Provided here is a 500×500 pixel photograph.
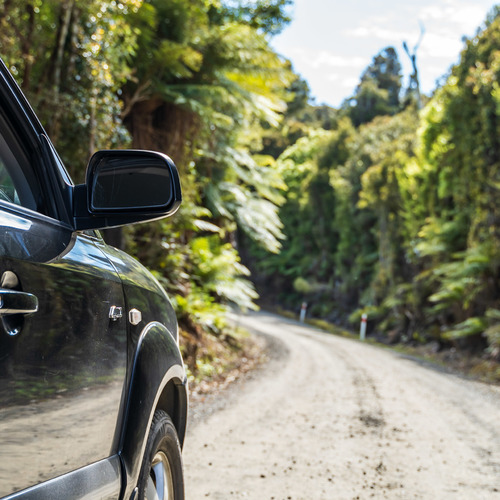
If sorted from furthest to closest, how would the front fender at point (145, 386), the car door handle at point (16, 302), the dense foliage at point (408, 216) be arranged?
the dense foliage at point (408, 216) → the front fender at point (145, 386) → the car door handle at point (16, 302)

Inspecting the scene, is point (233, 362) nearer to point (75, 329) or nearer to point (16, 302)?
point (75, 329)

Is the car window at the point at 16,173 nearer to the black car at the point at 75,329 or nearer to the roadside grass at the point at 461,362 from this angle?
the black car at the point at 75,329

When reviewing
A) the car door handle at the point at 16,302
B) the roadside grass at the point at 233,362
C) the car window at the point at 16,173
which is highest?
the car window at the point at 16,173

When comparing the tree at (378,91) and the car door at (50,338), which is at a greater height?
the tree at (378,91)

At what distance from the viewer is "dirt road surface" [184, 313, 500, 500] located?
462cm

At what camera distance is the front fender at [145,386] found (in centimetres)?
216

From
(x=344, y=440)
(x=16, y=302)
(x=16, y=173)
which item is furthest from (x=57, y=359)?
(x=344, y=440)

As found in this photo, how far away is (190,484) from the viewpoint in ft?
14.9

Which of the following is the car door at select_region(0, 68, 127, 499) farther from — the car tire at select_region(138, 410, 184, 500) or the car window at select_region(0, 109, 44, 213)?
the car tire at select_region(138, 410, 184, 500)

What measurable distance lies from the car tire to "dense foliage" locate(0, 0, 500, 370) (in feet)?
5.20

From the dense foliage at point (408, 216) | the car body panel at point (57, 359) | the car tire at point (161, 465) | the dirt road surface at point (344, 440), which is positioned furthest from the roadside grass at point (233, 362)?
the car body panel at point (57, 359)

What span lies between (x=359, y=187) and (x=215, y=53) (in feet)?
80.9

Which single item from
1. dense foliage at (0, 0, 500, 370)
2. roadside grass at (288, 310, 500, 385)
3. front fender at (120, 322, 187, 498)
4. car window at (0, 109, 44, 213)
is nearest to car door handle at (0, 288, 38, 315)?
car window at (0, 109, 44, 213)

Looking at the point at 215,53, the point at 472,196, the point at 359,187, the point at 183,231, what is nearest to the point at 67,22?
the point at 215,53
